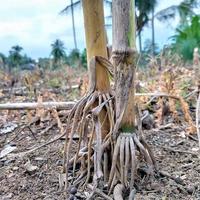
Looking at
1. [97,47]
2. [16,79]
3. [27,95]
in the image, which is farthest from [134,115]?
[16,79]

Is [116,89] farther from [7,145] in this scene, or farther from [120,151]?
[7,145]

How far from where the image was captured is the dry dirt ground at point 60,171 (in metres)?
1.69

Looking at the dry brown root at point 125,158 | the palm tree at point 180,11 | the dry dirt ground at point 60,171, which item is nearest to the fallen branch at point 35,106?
the dry dirt ground at point 60,171

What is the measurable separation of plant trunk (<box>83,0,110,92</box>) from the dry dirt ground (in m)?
0.46

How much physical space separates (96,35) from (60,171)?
0.64 m

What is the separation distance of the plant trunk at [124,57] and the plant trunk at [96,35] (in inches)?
6.8

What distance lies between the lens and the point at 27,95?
4016mm

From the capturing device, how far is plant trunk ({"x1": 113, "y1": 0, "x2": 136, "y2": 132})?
154cm

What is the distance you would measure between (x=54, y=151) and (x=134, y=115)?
0.62m

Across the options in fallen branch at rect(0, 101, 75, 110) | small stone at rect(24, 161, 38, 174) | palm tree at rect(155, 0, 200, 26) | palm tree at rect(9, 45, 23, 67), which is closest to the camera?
small stone at rect(24, 161, 38, 174)

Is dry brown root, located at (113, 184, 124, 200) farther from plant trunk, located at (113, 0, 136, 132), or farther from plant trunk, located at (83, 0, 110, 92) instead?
plant trunk, located at (83, 0, 110, 92)

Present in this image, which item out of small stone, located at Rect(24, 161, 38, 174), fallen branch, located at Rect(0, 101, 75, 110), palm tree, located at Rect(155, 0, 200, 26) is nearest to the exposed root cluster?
small stone, located at Rect(24, 161, 38, 174)

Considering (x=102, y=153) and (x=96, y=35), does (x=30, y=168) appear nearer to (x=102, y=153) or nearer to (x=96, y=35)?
(x=102, y=153)

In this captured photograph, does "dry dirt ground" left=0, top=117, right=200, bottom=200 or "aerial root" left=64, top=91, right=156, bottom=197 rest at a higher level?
"aerial root" left=64, top=91, right=156, bottom=197
